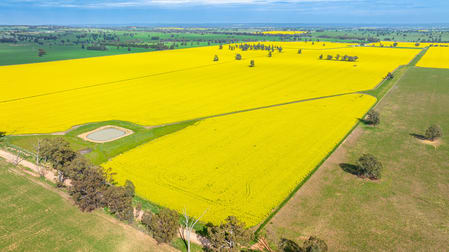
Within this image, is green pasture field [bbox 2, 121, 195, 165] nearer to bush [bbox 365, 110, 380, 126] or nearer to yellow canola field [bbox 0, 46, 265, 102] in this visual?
yellow canola field [bbox 0, 46, 265, 102]

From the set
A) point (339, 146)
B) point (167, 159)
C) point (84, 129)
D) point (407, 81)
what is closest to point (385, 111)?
point (339, 146)

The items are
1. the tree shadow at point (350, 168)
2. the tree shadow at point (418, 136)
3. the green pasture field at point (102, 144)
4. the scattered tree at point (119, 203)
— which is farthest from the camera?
the tree shadow at point (418, 136)

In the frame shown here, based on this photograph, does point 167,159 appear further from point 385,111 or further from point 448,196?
point 385,111

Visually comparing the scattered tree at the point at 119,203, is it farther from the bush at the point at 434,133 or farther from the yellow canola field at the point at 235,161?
the bush at the point at 434,133

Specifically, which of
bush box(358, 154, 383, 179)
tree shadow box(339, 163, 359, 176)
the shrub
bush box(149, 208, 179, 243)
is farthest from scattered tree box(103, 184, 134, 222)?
bush box(358, 154, 383, 179)

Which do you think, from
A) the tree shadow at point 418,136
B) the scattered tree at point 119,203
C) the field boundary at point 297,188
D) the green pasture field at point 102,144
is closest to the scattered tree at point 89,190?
the scattered tree at point 119,203

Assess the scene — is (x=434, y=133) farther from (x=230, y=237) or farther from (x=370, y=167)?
(x=230, y=237)
